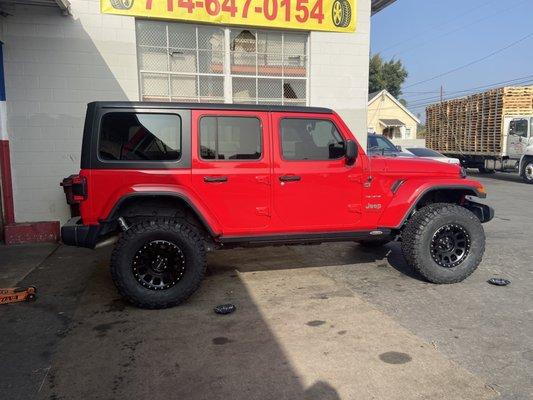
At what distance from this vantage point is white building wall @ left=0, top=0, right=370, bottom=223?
23.7 feet

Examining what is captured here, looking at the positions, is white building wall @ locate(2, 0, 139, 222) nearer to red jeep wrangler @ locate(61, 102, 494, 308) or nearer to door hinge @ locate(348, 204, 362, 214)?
red jeep wrangler @ locate(61, 102, 494, 308)

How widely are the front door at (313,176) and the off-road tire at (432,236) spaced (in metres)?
0.67

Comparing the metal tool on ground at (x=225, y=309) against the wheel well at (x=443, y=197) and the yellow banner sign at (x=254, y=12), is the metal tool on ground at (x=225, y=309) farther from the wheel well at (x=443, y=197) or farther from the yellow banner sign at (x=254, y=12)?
the yellow banner sign at (x=254, y=12)

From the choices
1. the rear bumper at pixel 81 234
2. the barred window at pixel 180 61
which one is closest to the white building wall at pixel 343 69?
the barred window at pixel 180 61

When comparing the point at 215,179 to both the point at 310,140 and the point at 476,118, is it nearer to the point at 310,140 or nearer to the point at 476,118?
the point at 310,140

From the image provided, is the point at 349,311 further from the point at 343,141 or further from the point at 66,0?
the point at 66,0

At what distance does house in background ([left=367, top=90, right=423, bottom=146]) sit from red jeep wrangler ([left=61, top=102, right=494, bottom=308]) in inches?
1614

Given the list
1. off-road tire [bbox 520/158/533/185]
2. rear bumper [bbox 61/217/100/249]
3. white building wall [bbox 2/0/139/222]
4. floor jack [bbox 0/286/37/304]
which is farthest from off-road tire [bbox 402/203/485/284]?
off-road tire [bbox 520/158/533/185]

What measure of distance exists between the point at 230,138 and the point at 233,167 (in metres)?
0.30

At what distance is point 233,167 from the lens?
457cm

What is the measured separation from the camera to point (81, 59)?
743 centimetres

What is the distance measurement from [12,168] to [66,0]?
2.83m

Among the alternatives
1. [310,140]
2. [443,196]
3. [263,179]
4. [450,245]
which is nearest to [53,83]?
[263,179]

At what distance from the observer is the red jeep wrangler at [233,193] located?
436 centimetres
